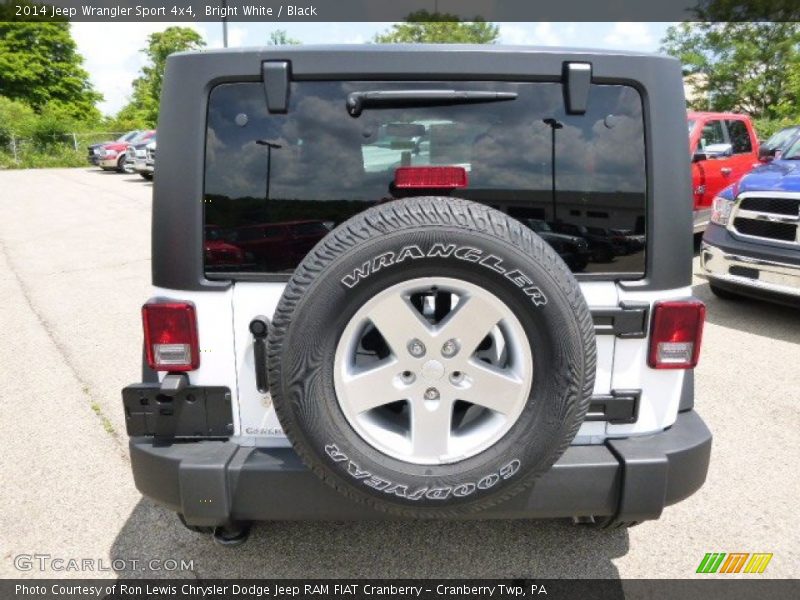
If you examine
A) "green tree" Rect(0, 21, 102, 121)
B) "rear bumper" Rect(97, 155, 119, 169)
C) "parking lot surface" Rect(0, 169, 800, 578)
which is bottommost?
"parking lot surface" Rect(0, 169, 800, 578)

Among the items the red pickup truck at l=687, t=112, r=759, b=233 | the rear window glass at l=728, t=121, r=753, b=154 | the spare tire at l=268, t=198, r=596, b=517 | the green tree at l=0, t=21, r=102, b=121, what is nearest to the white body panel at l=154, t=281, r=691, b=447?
the spare tire at l=268, t=198, r=596, b=517

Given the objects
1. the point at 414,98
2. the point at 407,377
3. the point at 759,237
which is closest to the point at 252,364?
the point at 407,377

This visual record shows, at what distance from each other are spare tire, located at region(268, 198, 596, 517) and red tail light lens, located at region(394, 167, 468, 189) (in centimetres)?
18

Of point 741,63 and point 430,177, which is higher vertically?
point 741,63

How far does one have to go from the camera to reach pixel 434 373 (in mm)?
1816

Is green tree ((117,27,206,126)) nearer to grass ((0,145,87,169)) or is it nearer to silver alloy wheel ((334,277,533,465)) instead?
grass ((0,145,87,169))

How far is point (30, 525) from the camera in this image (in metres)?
2.77

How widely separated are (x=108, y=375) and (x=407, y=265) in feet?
11.8

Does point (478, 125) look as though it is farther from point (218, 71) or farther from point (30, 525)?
point (30, 525)

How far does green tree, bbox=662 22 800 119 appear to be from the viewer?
2322cm

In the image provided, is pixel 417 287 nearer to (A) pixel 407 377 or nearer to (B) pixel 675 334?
(A) pixel 407 377

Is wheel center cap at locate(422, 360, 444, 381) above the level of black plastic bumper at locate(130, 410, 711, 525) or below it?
above

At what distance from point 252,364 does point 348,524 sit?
3.42 feet

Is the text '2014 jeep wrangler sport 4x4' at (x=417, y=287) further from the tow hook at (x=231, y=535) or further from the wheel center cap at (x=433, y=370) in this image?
the tow hook at (x=231, y=535)
